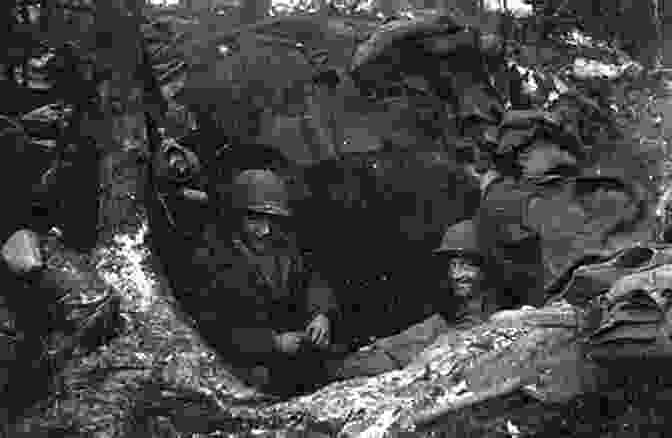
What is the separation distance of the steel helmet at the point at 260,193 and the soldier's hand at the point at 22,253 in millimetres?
1474

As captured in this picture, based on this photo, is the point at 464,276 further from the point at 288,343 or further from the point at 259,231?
the point at 259,231

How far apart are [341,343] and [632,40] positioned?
15.8ft

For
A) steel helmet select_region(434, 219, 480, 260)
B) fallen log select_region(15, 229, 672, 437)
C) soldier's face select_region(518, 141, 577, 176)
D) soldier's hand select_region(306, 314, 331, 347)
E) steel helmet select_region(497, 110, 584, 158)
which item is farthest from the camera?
steel helmet select_region(497, 110, 584, 158)

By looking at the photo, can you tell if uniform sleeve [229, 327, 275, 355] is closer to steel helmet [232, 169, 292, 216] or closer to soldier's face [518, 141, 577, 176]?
steel helmet [232, 169, 292, 216]

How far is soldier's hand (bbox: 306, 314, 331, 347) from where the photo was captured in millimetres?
5742

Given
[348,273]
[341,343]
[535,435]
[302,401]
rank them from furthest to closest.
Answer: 1. [348,273]
2. [341,343]
3. [302,401]
4. [535,435]

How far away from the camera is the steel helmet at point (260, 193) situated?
6305 mm

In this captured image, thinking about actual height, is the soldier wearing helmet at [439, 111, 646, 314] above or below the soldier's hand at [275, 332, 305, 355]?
above

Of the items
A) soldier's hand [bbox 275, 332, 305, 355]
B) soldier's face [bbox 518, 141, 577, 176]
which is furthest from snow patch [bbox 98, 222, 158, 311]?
soldier's face [bbox 518, 141, 577, 176]

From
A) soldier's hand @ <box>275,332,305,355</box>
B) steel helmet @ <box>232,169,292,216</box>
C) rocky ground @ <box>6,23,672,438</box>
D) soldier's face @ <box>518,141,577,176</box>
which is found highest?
soldier's face @ <box>518,141,577,176</box>

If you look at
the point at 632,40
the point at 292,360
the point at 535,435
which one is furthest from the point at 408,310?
the point at 632,40

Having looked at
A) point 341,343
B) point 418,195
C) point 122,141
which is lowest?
point 341,343

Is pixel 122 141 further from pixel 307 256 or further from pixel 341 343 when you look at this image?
pixel 341 343

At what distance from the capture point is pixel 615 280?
202 inches
